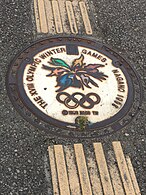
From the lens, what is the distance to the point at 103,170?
3146 mm

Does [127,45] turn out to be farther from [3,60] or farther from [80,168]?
[80,168]

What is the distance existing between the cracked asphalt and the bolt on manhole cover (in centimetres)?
9

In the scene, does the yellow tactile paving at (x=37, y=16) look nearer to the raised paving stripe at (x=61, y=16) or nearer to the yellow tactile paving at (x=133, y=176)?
the raised paving stripe at (x=61, y=16)

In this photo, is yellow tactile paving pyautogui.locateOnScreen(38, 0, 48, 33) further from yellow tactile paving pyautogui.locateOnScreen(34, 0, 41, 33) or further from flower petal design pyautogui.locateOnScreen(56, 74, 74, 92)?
flower petal design pyautogui.locateOnScreen(56, 74, 74, 92)

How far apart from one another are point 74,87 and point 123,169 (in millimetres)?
980

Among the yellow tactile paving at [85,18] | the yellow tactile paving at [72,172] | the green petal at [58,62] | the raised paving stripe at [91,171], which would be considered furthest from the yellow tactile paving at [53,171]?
the yellow tactile paving at [85,18]

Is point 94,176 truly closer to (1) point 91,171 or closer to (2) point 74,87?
(1) point 91,171

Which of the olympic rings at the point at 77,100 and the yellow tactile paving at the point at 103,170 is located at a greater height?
the olympic rings at the point at 77,100

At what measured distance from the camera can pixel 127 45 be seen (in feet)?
14.3

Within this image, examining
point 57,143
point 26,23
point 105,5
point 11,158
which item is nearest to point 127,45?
point 105,5

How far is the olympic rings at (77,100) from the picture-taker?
11.8ft

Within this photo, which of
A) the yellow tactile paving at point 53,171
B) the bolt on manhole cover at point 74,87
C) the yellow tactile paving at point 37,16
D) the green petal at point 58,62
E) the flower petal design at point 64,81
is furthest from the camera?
the yellow tactile paving at point 37,16

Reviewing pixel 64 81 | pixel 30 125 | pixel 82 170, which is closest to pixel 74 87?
pixel 64 81

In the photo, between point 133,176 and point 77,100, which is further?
point 77,100
